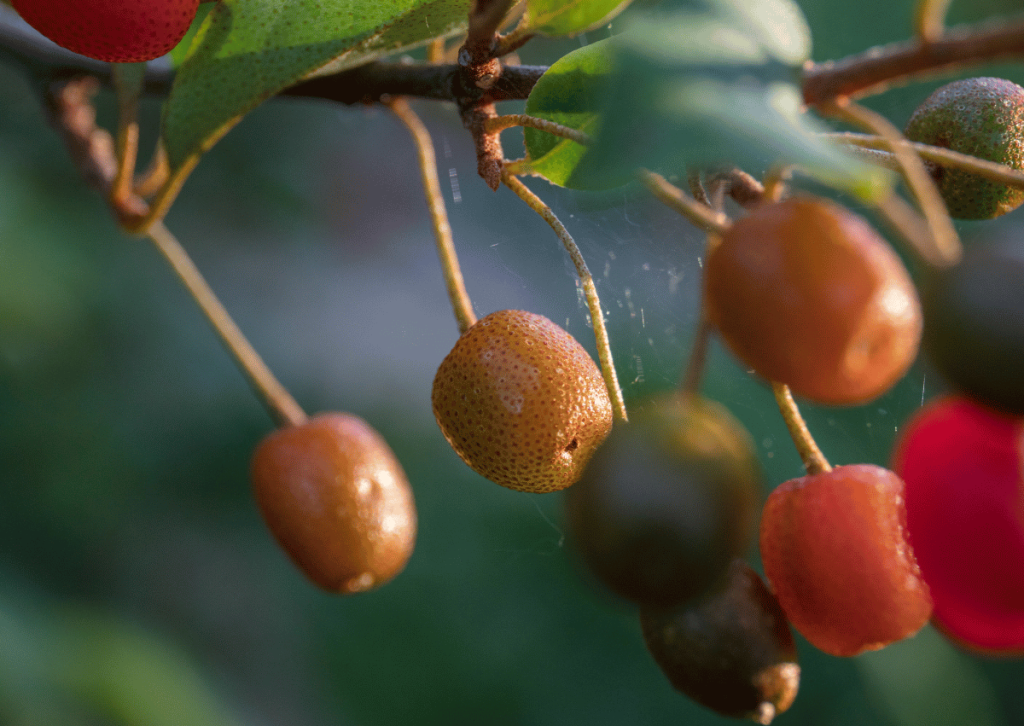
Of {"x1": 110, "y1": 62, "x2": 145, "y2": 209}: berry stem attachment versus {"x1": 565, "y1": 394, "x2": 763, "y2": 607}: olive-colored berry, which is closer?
{"x1": 565, "y1": 394, "x2": 763, "y2": 607}: olive-colored berry

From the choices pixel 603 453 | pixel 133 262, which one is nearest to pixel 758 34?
pixel 603 453

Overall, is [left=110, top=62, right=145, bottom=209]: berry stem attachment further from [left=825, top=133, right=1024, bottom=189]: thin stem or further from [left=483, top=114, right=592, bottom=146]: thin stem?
[left=825, top=133, right=1024, bottom=189]: thin stem

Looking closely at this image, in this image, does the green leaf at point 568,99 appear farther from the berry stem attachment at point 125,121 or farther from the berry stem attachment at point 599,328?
the berry stem attachment at point 125,121

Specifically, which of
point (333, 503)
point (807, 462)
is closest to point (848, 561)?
point (807, 462)

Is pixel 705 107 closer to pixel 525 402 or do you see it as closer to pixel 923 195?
pixel 923 195

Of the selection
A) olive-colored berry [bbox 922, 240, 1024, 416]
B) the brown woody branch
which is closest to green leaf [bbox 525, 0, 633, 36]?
the brown woody branch

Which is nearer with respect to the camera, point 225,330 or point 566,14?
point 566,14

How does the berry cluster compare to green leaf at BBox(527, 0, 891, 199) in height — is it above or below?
below
